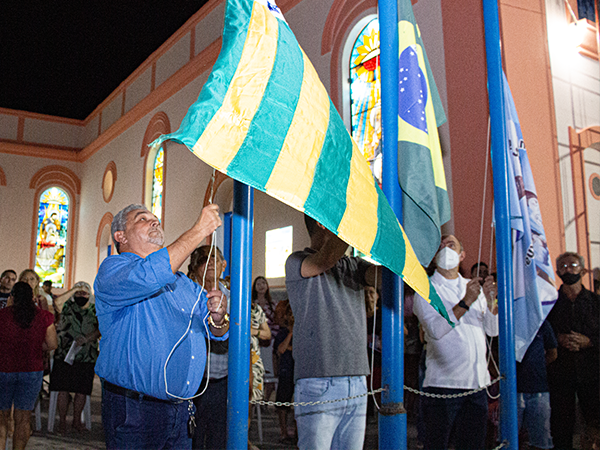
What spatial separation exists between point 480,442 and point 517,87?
12.6ft

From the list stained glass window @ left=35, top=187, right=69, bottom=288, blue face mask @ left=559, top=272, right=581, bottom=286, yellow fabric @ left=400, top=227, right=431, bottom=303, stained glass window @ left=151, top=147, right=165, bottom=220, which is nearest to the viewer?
yellow fabric @ left=400, top=227, right=431, bottom=303

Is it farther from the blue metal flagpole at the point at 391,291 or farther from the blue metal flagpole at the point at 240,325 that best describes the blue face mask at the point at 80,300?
the blue metal flagpole at the point at 240,325

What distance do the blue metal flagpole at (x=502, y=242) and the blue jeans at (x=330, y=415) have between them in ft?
2.82

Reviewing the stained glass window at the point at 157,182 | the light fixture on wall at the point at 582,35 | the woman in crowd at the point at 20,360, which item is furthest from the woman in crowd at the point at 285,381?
the stained glass window at the point at 157,182

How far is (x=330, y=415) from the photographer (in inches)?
97.7

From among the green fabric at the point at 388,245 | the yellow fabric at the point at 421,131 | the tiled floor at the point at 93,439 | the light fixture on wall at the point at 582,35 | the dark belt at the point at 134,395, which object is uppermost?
the light fixture on wall at the point at 582,35

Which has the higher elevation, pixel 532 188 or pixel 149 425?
pixel 532 188

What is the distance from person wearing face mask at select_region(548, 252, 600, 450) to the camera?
4043 mm

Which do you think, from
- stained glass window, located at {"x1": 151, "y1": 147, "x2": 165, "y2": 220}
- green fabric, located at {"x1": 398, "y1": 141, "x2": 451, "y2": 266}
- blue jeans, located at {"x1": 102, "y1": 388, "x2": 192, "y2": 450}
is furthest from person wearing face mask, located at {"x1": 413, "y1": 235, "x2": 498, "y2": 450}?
stained glass window, located at {"x1": 151, "y1": 147, "x2": 165, "y2": 220}

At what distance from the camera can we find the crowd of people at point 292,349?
2.22 meters

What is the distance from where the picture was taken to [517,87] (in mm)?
5684

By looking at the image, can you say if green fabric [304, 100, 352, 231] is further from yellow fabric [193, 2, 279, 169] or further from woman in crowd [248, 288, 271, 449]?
woman in crowd [248, 288, 271, 449]

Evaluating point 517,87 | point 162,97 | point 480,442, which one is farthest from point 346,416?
point 162,97

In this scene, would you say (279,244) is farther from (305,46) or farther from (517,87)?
(517,87)
